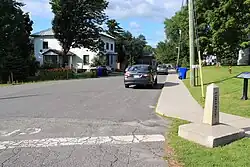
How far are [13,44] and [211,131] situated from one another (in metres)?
29.4

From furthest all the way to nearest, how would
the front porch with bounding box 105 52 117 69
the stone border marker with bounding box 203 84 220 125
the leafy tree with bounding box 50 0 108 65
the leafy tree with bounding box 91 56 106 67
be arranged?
the front porch with bounding box 105 52 117 69
the leafy tree with bounding box 91 56 106 67
the leafy tree with bounding box 50 0 108 65
the stone border marker with bounding box 203 84 220 125

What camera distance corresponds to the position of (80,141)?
6.72m

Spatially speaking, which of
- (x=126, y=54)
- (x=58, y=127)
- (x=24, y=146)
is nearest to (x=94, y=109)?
(x=58, y=127)

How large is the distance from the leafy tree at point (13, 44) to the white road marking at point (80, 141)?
2534 centimetres

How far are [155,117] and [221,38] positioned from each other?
35278 millimetres

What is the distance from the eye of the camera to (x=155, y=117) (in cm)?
962

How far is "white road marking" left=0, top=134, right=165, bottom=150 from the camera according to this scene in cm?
641

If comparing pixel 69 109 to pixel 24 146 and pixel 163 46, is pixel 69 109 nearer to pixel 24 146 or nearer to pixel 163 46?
pixel 24 146

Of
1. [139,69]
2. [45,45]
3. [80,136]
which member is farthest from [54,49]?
[80,136]

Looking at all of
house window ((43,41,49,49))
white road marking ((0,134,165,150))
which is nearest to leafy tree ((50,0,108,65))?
house window ((43,41,49,49))

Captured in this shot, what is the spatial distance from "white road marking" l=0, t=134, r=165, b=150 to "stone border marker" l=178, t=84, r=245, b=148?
0.65 metres

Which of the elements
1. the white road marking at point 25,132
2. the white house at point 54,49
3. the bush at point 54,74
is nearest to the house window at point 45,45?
the white house at point 54,49

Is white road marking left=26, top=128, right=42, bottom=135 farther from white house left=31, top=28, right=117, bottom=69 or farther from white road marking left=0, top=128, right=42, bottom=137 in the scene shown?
white house left=31, top=28, right=117, bottom=69

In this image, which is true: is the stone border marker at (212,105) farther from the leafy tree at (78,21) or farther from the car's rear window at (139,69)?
the leafy tree at (78,21)
